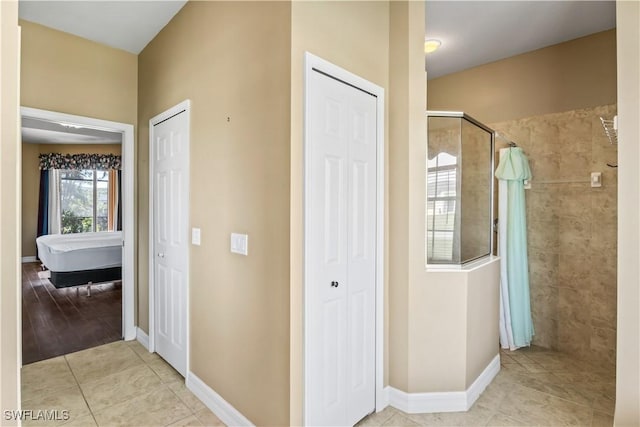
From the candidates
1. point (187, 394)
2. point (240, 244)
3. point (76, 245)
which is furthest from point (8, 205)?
point (76, 245)

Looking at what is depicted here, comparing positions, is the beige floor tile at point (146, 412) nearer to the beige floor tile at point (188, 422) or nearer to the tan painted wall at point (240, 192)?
the beige floor tile at point (188, 422)

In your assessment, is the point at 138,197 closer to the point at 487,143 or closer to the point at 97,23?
the point at 97,23

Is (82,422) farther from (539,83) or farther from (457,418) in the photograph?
(539,83)

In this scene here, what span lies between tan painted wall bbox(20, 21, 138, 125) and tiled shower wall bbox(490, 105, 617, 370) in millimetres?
3729

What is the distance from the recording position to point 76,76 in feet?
9.69

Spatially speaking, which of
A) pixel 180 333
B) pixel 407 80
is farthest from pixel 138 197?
pixel 407 80

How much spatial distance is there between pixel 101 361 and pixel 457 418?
2877mm

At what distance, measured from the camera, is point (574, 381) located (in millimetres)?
2549

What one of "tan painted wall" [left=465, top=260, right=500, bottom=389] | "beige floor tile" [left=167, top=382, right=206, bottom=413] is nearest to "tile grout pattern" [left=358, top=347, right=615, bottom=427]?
"tan painted wall" [left=465, top=260, right=500, bottom=389]

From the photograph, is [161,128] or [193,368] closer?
[193,368]

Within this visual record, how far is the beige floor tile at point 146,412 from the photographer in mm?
2053

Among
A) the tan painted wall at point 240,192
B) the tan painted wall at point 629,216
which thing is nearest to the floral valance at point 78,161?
the tan painted wall at point 240,192

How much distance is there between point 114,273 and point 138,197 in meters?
2.53

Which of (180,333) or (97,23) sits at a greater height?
(97,23)
